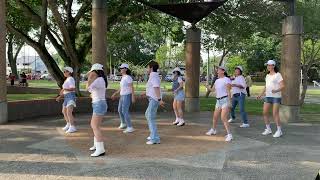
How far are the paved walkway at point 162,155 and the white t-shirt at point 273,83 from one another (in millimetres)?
1006

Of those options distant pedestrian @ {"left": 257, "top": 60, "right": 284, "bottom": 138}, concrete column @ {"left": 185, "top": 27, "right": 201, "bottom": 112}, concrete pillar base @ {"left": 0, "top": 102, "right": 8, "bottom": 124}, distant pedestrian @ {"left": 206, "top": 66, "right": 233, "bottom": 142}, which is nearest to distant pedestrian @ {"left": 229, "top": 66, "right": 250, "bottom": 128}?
distant pedestrian @ {"left": 257, "top": 60, "right": 284, "bottom": 138}

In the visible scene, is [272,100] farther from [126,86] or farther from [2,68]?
[2,68]

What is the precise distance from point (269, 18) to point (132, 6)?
5.53 metres

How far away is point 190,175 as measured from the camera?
7.44 m

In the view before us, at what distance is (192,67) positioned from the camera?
688 inches

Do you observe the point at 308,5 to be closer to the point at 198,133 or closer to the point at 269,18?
the point at 269,18

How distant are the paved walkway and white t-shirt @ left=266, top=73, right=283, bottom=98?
101cm

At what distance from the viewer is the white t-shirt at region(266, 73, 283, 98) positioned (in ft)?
37.0

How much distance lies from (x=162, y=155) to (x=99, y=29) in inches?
318

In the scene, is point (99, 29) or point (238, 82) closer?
point (238, 82)

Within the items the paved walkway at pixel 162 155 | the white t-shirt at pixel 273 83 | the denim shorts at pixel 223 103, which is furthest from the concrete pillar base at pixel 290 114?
the denim shorts at pixel 223 103

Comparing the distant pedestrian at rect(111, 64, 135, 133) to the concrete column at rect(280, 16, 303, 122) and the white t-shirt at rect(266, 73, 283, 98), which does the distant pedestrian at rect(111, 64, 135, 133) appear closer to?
the white t-shirt at rect(266, 73, 283, 98)

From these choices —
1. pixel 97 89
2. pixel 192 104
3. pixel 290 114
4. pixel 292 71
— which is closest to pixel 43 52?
pixel 192 104

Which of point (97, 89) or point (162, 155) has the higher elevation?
point (97, 89)
